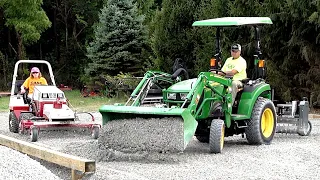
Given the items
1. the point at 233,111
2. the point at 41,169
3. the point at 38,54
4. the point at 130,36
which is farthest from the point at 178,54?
the point at 38,54

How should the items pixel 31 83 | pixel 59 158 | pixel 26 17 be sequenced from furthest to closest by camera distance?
pixel 26 17 < pixel 31 83 < pixel 59 158

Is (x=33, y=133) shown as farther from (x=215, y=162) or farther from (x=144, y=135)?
(x=215, y=162)

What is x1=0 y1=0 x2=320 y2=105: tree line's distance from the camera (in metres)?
18.2

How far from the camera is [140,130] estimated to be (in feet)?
30.1

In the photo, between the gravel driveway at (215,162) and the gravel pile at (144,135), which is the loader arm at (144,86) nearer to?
the gravel pile at (144,135)

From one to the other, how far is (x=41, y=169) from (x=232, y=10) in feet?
43.5

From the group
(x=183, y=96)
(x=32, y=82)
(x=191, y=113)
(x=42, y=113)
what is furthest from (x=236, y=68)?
(x=32, y=82)

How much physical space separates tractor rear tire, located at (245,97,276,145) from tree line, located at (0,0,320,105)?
20.7 feet

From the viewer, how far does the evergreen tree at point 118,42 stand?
2689 cm

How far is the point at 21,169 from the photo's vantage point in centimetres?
714

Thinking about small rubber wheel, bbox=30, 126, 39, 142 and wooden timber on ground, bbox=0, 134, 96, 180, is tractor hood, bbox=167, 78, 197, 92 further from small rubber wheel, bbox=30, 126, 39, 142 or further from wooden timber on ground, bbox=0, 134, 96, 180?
small rubber wheel, bbox=30, 126, 39, 142

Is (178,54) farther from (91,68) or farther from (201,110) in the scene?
(201,110)

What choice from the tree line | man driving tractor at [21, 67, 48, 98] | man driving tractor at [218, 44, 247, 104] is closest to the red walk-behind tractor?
man driving tractor at [21, 67, 48, 98]

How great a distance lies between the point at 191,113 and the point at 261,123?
2.25 metres
